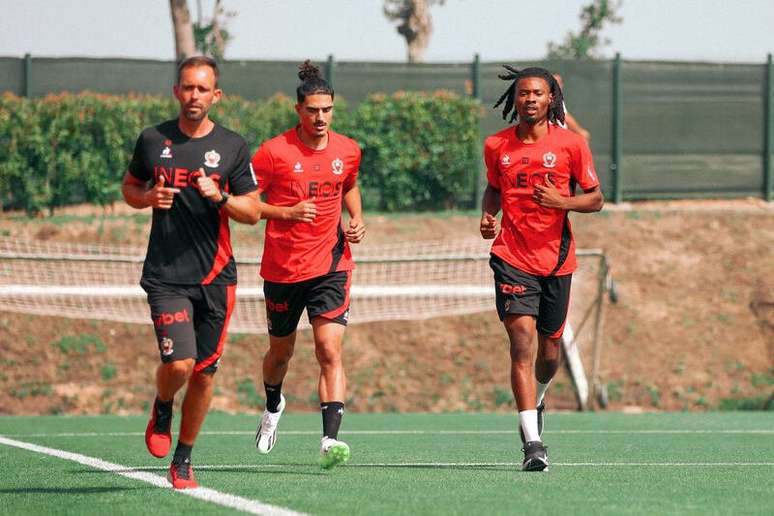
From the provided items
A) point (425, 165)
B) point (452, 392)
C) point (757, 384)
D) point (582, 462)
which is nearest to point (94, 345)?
point (452, 392)

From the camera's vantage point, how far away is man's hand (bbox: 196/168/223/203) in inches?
295

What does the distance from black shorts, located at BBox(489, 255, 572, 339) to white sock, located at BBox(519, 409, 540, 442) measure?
24.6 inches

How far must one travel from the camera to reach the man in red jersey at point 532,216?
9562 mm

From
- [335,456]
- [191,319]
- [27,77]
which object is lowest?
[335,456]

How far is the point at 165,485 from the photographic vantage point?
8023 mm

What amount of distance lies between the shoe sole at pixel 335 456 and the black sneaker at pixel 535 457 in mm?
1072

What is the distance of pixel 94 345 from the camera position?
20.5 m

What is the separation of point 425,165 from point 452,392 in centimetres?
487

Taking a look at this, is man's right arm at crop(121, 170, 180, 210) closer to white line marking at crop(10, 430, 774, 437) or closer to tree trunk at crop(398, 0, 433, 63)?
white line marking at crop(10, 430, 774, 437)

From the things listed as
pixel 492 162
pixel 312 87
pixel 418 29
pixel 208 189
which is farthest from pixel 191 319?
pixel 418 29

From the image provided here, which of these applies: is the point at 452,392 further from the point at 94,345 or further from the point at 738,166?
the point at 738,166

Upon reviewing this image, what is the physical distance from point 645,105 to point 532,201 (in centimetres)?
1734

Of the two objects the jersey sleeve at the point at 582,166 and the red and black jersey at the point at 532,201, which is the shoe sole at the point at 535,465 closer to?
the red and black jersey at the point at 532,201

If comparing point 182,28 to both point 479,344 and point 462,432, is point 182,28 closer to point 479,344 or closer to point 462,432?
point 479,344
